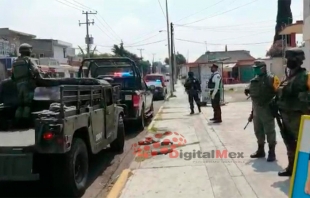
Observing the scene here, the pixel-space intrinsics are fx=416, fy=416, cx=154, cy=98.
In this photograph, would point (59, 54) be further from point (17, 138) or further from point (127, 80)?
point (17, 138)

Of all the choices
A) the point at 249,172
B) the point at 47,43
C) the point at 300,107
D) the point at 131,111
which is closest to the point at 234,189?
the point at 249,172

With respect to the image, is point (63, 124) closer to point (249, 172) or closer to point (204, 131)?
point (249, 172)

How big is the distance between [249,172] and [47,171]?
2.90 meters

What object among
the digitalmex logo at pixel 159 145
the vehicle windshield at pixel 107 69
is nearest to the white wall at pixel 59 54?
the vehicle windshield at pixel 107 69

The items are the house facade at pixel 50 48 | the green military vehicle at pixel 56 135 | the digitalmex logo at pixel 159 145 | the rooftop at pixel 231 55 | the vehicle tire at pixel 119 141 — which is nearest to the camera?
the green military vehicle at pixel 56 135

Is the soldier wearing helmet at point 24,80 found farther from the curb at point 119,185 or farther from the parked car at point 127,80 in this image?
the parked car at point 127,80

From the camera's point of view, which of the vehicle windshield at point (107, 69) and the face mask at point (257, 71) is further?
the vehicle windshield at point (107, 69)

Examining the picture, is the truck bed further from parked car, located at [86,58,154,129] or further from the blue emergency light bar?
the blue emergency light bar

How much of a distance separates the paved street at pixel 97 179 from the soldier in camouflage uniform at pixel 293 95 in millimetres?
2718

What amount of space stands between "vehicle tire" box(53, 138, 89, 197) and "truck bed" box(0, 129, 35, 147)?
1.57 feet

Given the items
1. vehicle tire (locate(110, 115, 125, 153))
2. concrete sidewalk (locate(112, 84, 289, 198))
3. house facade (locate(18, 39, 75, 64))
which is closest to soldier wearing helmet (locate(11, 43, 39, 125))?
concrete sidewalk (locate(112, 84, 289, 198))

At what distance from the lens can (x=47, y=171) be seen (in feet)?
17.6

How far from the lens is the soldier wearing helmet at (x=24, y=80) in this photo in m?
6.55

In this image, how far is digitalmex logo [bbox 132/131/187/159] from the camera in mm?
8086
